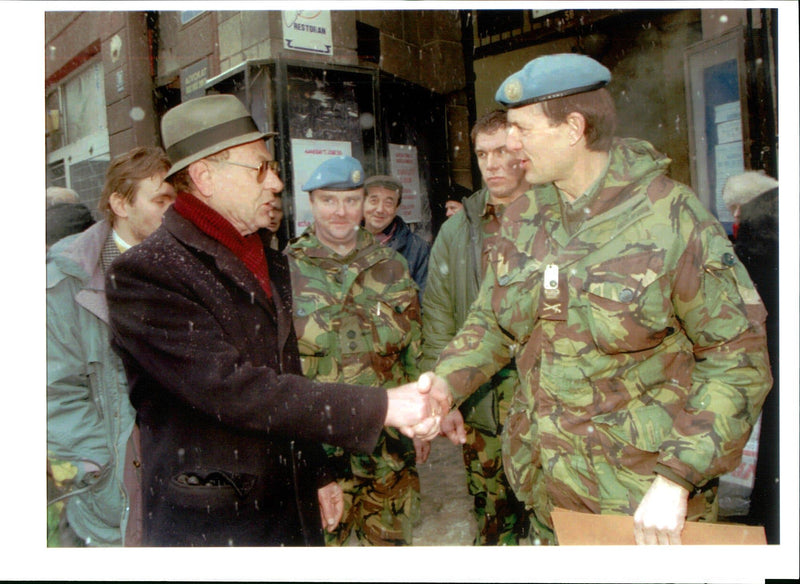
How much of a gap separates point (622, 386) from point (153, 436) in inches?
56.2

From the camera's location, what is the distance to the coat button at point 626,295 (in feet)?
5.97

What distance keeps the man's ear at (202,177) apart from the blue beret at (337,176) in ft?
3.37

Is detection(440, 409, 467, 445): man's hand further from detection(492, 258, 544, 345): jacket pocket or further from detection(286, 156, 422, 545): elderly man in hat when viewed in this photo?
detection(492, 258, 544, 345): jacket pocket

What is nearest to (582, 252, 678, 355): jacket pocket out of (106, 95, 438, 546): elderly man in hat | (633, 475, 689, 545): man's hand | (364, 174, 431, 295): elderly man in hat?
(633, 475, 689, 545): man's hand

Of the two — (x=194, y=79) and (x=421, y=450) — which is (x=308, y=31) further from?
(x=421, y=450)

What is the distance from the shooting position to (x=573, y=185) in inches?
80.6

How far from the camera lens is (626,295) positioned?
1.82 m

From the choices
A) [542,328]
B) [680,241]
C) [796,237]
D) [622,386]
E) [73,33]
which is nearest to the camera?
[680,241]

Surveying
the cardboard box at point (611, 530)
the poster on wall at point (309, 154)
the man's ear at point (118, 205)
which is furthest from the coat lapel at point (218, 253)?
the poster on wall at point (309, 154)

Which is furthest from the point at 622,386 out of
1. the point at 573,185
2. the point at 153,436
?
the point at 153,436

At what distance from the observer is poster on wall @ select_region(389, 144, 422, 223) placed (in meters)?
4.19

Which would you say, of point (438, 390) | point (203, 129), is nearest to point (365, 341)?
point (438, 390)

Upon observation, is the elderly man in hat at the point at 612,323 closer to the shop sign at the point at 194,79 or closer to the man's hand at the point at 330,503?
the man's hand at the point at 330,503
